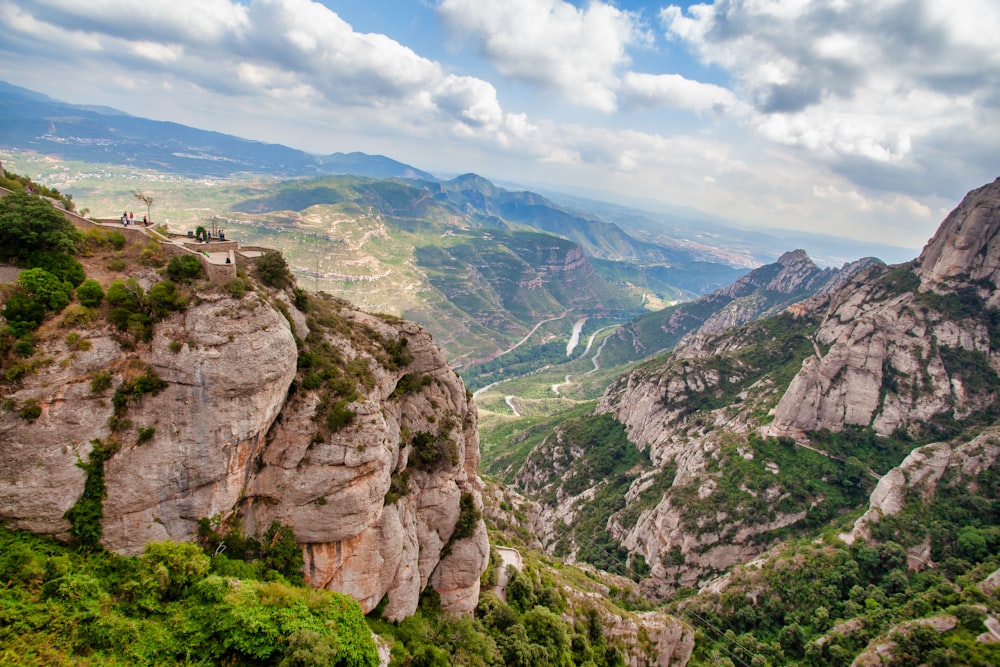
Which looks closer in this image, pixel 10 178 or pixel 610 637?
pixel 10 178

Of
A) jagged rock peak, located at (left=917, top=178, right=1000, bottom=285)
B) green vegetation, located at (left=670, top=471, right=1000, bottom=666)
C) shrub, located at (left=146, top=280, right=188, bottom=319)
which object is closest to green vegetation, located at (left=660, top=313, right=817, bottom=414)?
jagged rock peak, located at (left=917, top=178, right=1000, bottom=285)

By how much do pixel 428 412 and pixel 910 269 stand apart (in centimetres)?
15961

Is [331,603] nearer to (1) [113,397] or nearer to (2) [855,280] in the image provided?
(1) [113,397]

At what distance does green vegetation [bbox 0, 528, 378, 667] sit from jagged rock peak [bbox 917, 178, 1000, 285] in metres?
159

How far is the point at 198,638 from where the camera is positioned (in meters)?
25.1

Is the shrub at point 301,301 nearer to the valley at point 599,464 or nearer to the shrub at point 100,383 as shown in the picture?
the valley at point 599,464

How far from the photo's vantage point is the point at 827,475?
9750 cm

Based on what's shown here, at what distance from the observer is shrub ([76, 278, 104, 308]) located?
29172 millimetres

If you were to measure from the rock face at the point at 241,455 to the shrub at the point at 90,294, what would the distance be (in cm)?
234

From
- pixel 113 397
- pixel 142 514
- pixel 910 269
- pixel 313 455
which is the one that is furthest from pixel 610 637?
pixel 910 269

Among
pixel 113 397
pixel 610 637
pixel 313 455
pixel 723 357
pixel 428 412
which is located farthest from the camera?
pixel 723 357

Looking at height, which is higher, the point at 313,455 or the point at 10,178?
the point at 10,178

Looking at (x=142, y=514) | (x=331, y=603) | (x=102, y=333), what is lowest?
(x=331, y=603)

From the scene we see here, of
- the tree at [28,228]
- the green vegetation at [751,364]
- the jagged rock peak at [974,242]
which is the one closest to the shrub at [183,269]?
the tree at [28,228]
